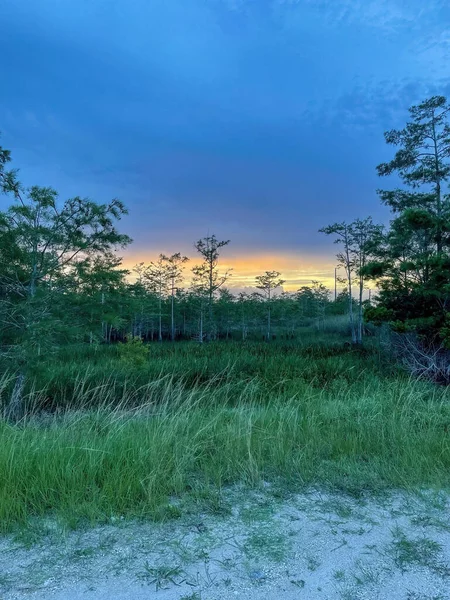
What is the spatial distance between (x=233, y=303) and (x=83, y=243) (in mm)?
23082

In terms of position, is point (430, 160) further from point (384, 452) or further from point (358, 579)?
point (358, 579)

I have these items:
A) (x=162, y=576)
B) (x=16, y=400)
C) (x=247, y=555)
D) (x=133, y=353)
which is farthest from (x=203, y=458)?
(x=133, y=353)

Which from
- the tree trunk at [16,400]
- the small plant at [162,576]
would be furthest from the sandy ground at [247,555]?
the tree trunk at [16,400]

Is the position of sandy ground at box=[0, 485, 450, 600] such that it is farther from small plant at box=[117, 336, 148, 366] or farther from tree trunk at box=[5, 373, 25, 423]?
small plant at box=[117, 336, 148, 366]

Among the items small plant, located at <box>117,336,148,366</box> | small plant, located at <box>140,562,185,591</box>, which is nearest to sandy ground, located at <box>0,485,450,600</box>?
small plant, located at <box>140,562,185,591</box>

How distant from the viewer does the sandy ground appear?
1.74 m

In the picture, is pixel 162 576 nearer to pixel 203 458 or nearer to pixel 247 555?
pixel 247 555

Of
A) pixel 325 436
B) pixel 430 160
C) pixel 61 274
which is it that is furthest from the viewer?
pixel 430 160

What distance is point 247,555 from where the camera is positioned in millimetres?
2000

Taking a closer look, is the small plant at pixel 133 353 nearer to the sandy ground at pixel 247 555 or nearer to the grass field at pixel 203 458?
the grass field at pixel 203 458

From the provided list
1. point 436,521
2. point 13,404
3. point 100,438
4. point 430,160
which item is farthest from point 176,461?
point 430,160

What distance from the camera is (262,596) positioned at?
5.57ft

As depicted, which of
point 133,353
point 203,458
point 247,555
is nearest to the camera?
point 247,555

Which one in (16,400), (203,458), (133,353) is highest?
(133,353)
